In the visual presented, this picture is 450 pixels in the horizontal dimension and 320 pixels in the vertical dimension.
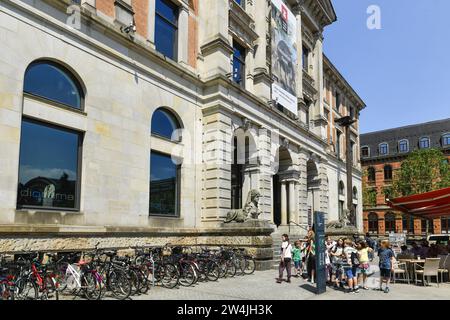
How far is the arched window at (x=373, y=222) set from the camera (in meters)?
64.1

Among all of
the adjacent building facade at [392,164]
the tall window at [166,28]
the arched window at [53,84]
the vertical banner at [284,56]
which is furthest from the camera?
the adjacent building facade at [392,164]

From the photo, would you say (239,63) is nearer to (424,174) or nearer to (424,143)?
(424,174)

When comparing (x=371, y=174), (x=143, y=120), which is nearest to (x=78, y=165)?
(x=143, y=120)

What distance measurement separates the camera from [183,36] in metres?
18.1

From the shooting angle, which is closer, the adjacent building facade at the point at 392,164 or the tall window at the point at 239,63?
the tall window at the point at 239,63

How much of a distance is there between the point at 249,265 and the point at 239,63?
11842 millimetres

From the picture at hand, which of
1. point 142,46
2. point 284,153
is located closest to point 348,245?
point 142,46

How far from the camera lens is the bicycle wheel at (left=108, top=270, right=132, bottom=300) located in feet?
30.8

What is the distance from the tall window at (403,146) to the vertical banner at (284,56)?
46.5 meters

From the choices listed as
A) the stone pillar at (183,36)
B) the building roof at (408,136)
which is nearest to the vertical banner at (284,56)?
the stone pillar at (183,36)

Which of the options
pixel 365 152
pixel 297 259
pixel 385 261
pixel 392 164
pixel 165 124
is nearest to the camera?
pixel 385 261

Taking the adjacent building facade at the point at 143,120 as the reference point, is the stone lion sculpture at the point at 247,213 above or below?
below

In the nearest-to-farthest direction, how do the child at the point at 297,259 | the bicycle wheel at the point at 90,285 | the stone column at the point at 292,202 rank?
the bicycle wheel at the point at 90,285
the child at the point at 297,259
the stone column at the point at 292,202

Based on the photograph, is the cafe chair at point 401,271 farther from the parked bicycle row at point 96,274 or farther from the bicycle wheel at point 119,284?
the bicycle wheel at point 119,284
